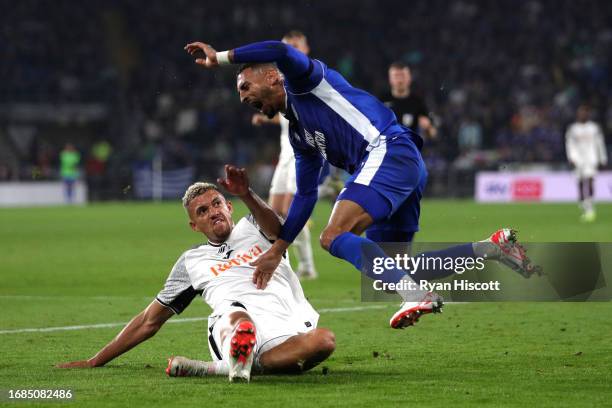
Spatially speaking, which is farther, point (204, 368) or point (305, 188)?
point (305, 188)

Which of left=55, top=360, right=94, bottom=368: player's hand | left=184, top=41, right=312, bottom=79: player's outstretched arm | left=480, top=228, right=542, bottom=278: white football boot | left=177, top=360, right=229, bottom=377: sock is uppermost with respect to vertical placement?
left=184, top=41, right=312, bottom=79: player's outstretched arm

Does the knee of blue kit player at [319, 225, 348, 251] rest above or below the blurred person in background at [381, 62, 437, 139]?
below

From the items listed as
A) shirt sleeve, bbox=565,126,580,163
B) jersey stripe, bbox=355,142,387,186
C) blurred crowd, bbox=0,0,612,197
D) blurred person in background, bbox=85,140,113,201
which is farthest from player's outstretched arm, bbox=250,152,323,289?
blurred person in background, bbox=85,140,113,201

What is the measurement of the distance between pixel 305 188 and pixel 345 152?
1.27ft

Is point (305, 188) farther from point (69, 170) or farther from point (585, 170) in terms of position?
point (69, 170)

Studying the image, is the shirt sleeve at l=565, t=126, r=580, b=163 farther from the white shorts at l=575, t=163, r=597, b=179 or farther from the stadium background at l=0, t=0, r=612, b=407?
the stadium background at l=0, t=0, r=612, b=407

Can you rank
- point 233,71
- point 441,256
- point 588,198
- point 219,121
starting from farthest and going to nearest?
point 219,121 → point 233,71 → point 588,198 → point 441,256

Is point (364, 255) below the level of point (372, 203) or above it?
below

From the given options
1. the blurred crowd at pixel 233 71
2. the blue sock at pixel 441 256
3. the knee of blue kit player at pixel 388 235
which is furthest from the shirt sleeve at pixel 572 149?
the blue sock at pixel 441 256

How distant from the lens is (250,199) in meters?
6.45

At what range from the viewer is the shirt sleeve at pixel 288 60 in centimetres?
610

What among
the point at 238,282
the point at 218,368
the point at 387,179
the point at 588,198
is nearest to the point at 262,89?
the point at 387,179

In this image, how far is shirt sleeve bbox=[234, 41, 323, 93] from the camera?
20.0ft

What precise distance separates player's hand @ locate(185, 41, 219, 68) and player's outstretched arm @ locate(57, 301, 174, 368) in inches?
56.2
